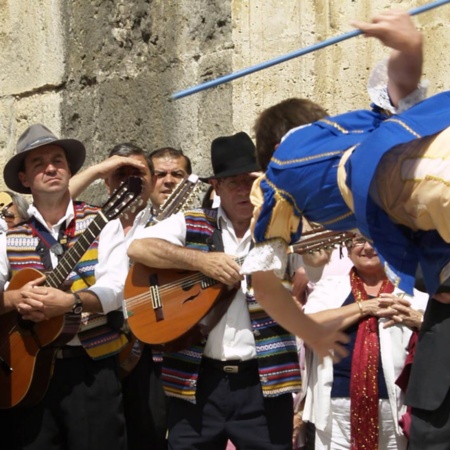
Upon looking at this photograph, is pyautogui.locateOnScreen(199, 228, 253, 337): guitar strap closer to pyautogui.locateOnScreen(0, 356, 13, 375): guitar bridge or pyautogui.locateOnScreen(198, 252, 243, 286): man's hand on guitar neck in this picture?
pyautogui.locateOnScreen(198, 252, 243, 286): man's hand on guitar neck

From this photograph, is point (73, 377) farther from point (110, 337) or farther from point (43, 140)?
point (43, 140)

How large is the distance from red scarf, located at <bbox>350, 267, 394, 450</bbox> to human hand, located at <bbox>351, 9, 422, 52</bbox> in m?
2.62

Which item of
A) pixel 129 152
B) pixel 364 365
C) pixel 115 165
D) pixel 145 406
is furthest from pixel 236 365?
pixel 129 152

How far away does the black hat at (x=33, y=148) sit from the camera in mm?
5688

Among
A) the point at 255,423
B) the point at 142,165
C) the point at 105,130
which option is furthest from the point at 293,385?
the point at 105,130

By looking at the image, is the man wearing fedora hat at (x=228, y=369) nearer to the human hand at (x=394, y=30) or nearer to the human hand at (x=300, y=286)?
the human hand at (x=300, y=286)

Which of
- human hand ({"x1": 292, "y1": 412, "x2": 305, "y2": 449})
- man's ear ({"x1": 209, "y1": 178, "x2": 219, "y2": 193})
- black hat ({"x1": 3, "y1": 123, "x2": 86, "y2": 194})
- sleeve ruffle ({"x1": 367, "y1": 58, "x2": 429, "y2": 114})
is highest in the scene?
sleeve ruffle ({"x1": 367, "y1": 58, "x2": 429, "y2": 114})

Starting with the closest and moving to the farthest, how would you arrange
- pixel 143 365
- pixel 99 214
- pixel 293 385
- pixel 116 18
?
1. pixel 293 385
2. pixel 99 214
3. pixel 143 365
4. pixel 116 18

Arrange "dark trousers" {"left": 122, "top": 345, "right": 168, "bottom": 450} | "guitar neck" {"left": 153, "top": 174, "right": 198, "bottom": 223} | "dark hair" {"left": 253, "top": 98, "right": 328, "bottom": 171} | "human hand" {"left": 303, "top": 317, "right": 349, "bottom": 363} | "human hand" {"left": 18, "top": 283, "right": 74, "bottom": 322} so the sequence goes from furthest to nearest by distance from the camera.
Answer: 1. "dark trousers" {"left": 122, "top": 345, "right": 168, "bottom": 450}
2. "guitar neck" {"left": 153, "top": 174, "right": 198, "bottom": 223}
3. "human hand" {"left": 18, "top": 283, "right": 74, "bottom": 322}
4. "dark hair" {"left": 253, "top": 98, "right": 328, "bottom": 171}
5. "human hand" {"left": 303, "top": 317, "right": 349, "bottom": 363}

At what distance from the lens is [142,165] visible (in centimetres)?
607

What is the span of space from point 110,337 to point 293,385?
90 cm

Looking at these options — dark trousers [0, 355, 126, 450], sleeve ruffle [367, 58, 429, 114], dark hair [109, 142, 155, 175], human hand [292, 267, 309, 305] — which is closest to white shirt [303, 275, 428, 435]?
human hand [292, 267, 309, 305]

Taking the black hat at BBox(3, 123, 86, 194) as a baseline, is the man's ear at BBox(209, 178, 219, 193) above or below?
below

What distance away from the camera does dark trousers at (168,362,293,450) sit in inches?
202
